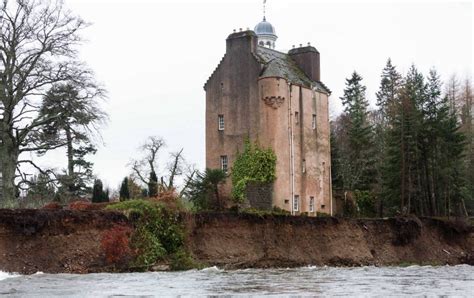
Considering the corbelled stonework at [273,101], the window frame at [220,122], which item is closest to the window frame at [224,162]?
the window frame at [220,122]

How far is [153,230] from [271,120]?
20715mm

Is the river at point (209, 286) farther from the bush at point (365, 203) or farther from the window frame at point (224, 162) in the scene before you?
the bush at point (365, 203)

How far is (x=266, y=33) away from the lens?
95.2 metres

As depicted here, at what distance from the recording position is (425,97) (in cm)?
6438

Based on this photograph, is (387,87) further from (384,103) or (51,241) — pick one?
(51,241)

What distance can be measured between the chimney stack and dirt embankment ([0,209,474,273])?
15685 mm

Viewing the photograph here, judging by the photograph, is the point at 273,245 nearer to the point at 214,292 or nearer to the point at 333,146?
the point at 214,292

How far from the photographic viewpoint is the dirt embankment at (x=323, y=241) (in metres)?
40.0

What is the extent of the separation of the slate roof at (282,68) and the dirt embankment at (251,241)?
522 inches

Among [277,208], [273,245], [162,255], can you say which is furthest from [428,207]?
[162,255]

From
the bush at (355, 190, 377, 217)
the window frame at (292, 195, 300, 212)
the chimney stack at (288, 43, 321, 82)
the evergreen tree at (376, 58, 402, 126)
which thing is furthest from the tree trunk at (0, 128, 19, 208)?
the evergreen tree at (376, 58, 402, 126)

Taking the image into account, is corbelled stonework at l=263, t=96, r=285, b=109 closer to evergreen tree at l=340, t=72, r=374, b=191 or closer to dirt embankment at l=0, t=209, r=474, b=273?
dirt embankment at l=0, t=209, r=474, b=273

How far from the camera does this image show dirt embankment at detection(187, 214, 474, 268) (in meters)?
40.0

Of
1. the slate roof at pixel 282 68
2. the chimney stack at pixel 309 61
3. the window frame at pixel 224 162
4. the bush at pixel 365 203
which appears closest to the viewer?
the slate roof at pixel 282 68
